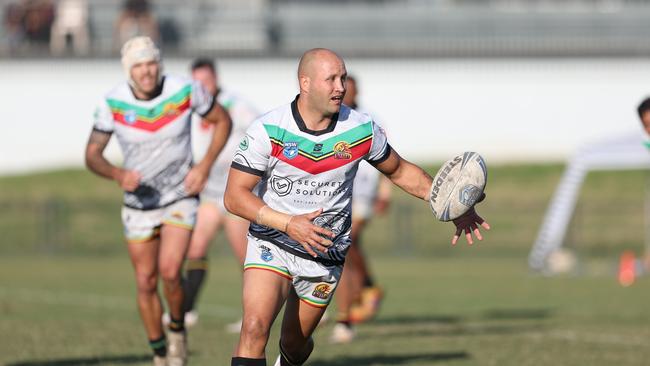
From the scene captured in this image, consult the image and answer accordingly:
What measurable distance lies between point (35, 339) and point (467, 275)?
13721mm

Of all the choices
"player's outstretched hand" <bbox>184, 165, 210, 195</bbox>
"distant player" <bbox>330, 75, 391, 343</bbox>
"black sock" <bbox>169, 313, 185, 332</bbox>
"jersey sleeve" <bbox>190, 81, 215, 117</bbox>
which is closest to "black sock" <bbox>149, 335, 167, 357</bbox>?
"black sock" <bbox>169, 313, 185, 332</bbox>

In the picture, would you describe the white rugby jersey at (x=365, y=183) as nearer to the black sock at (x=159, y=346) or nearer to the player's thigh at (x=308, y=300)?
the black sock at (x=159, y=346)

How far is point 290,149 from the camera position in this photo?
24.7 feet

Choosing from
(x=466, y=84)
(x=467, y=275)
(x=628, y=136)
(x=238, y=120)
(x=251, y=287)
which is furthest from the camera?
(x=466, y=84)

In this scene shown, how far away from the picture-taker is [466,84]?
113ft

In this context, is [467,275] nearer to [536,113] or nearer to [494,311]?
[494,311]

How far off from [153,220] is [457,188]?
117 inches

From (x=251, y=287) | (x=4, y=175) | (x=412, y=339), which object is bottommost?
(x=4, y=175)

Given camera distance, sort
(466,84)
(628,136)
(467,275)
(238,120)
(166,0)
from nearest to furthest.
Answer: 1. (238,120)
2. (628,136)
3. (467,275)
4. (466,84)
5. (166,0)

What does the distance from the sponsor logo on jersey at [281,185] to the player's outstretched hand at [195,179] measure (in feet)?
7.53

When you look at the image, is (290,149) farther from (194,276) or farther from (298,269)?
(194,276)

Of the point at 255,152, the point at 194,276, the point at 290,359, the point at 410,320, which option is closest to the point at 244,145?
the point at 255,152

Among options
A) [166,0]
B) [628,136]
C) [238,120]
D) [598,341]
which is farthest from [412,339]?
[166,0]

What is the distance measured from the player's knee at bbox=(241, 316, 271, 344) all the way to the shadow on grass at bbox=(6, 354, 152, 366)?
328 centimetres
